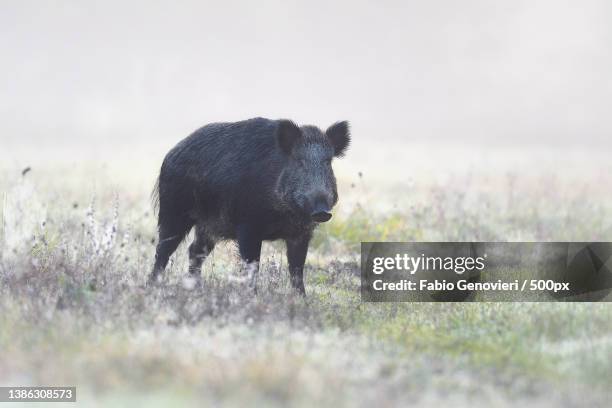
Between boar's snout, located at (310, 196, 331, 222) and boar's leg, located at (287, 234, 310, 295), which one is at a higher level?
boar's snout, located at (310, 196, 331, 222)

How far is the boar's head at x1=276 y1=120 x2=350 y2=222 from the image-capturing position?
28.5 ft

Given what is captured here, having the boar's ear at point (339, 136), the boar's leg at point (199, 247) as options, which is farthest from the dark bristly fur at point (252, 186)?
the boar's leg at point (199, 247)

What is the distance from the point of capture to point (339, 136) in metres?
9.42

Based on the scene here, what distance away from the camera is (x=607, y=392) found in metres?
5.68

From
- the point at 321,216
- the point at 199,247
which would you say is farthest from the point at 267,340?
the point at 199,247

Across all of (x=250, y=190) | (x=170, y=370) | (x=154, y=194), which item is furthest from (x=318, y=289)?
(x=170, y=370)

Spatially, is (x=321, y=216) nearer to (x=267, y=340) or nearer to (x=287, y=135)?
(x=287, y=135)

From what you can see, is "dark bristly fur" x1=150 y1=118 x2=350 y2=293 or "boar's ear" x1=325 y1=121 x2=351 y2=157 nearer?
"dark bristly fur" x1=150 y1=118 x2=350 y2=293

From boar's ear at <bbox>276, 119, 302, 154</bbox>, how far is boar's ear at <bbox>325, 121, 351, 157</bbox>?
0.44m

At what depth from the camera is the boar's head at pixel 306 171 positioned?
867 cm

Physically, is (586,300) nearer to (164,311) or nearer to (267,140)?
(267,140)

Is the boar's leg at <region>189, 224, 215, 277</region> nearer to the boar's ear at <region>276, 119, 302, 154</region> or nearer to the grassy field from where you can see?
the grassy field

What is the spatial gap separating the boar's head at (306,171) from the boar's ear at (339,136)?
9cm

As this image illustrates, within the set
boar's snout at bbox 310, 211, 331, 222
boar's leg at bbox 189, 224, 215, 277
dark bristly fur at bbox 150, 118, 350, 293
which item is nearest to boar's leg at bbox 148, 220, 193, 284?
dark bristly fur at bbox 150, 118, 350, 293
